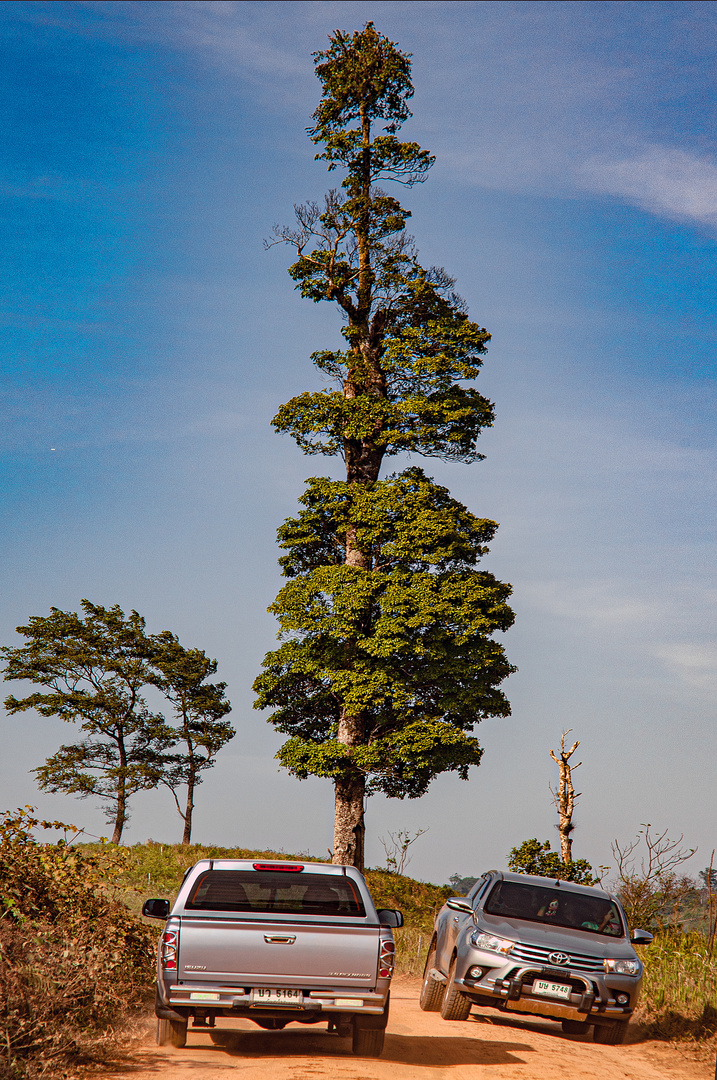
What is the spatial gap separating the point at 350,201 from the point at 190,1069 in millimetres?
25024

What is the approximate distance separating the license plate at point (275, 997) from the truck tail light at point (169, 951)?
0.67 metres

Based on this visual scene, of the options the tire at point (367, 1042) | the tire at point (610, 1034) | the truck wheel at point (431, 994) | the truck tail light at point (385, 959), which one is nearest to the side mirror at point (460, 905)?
the truck wheel at point (431, 994)

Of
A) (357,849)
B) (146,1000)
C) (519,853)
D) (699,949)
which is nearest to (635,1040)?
(699,949)

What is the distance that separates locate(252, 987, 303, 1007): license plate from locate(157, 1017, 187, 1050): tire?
41.0 inches

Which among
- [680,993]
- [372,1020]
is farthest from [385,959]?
[680,993]

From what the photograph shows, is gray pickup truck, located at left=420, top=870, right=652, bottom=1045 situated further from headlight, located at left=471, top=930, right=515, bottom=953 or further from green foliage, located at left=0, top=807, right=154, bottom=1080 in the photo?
green foliage, located at left=0, top=807, right=154, bottom=1080

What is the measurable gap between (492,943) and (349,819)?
45.7ft

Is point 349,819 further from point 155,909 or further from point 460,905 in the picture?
point 155,909

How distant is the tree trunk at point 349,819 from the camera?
2398 centimetres

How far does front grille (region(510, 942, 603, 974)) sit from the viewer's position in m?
10.4

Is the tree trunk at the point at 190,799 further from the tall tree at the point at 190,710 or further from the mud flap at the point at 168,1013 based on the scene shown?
the mud flap at the point at 168,1013

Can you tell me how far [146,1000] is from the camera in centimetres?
1159

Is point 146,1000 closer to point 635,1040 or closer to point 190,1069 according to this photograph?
point 190,1069

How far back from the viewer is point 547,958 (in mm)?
10438
